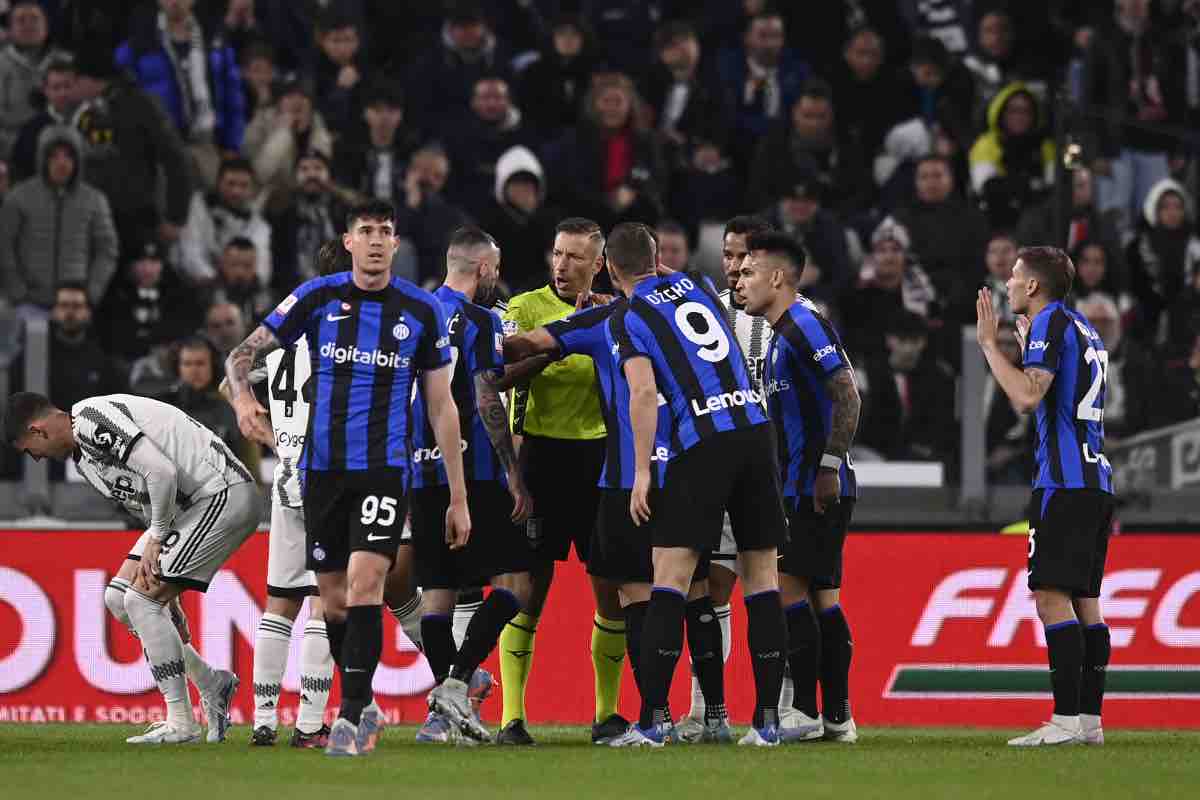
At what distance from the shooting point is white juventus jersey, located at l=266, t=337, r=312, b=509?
9320 millimetres

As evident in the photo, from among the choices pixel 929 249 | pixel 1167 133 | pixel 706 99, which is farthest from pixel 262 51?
pixel 1167 133

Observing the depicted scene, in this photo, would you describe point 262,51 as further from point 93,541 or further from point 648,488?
point 648,488

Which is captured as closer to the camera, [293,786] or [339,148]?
[293,786]

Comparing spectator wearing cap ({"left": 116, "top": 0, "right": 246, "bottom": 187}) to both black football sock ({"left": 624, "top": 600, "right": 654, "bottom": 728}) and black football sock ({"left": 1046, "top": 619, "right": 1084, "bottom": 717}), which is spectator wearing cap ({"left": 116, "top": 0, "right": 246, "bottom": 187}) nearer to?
black football sock ({"left": 624, "top": 600, "right": 654, "bottom": 728})

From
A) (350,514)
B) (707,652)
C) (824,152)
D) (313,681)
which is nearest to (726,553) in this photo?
(707,652)

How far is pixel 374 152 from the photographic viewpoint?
16141 millimetres

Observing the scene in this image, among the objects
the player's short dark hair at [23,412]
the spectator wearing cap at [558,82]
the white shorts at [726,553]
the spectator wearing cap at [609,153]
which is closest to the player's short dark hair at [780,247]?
the white shorts at [726,553]

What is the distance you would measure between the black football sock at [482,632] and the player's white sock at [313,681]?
0.63m

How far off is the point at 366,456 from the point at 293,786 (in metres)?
1.58

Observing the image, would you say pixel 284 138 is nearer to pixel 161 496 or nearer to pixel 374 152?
pixel 374 152

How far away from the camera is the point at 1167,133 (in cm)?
1625

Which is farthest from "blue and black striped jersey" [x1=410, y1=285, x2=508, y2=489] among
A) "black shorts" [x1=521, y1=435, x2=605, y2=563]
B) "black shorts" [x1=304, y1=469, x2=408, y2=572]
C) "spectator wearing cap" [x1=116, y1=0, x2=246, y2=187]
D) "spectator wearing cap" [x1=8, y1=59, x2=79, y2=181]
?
"spectator wearing cap" [x1=116, y1=0, x2=246, y2=187]

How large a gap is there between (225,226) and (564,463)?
6.52m

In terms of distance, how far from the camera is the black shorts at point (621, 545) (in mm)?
9352
